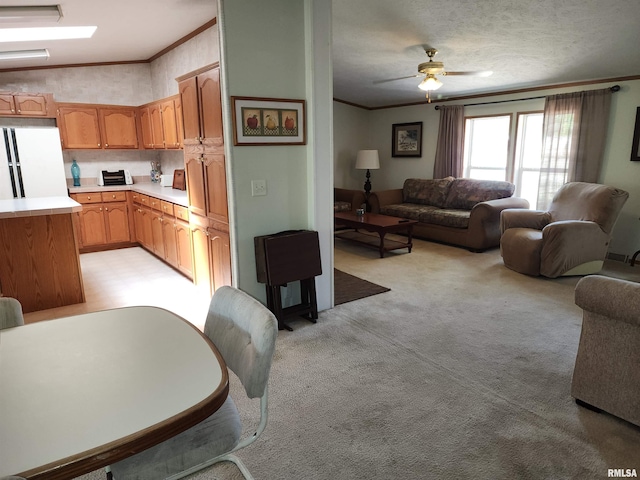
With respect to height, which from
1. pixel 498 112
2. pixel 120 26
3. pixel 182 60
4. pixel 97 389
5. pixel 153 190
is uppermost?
pixel 120 26

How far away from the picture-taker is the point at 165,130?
5.27 metres

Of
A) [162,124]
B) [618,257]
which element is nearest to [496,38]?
[618,257]

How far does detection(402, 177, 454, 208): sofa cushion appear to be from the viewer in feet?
21.5

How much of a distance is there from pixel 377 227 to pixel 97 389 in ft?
14.6

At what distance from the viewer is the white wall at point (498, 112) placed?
15.8ft

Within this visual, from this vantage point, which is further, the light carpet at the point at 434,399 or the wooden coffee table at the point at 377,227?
the wooden coffee table at the point at 377,227

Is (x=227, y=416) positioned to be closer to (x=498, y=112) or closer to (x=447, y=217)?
(x=447, y=217)

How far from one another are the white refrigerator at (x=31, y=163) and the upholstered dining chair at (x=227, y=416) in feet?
16.0

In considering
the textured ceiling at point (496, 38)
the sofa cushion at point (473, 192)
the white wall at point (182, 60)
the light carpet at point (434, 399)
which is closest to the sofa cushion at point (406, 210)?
the sofa cushion at point (473, 192)

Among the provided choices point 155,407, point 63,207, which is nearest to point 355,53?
point 63,207

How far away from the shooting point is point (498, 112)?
6152 mm

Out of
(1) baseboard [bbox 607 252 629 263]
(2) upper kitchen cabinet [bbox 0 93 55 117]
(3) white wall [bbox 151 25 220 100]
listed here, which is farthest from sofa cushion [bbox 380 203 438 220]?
(2) upper kitchen cabinet [bbox 0 93 55 117]

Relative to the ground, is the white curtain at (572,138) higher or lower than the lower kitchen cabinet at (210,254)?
higher

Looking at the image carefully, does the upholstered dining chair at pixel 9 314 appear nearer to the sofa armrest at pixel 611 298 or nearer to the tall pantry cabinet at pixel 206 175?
the tall pantry cabinet at pixel 206 175
